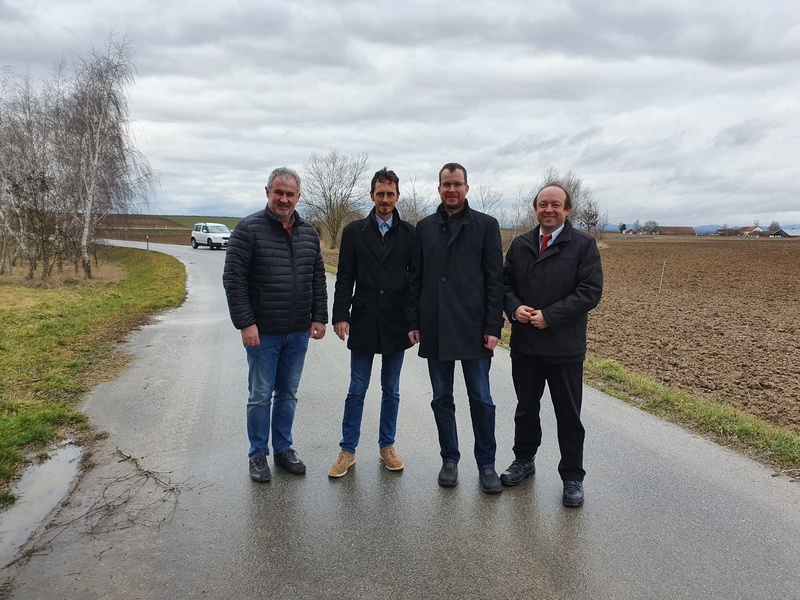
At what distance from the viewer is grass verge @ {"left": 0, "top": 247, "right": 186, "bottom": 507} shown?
14.8 ft

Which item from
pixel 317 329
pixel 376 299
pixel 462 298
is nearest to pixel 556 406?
pixel 462 298

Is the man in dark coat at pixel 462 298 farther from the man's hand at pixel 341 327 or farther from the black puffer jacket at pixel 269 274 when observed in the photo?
the black puffer jacket at pixel 269 274

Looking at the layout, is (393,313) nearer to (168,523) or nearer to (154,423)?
(168,523)

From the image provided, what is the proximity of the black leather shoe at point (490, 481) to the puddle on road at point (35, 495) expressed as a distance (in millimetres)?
2711

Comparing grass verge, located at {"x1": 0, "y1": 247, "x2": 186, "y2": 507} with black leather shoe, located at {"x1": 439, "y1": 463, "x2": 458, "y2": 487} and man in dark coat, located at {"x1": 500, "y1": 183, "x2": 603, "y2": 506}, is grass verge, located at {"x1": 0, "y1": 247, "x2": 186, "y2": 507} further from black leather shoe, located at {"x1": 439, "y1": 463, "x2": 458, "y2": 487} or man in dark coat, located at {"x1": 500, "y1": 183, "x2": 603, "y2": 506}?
man in dark coat, located at {"x1": 500, "y1": 183, "x2": 603, "y2": 506}

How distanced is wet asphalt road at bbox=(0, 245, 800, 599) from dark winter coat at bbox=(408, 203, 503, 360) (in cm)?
100

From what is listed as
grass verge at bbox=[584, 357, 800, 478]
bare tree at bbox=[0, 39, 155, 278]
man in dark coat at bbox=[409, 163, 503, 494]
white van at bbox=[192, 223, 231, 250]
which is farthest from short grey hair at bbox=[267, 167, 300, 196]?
white van at bbox=[192, 223, 231, 250]

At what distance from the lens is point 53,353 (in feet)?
24.3

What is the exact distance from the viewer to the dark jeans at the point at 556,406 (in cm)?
360

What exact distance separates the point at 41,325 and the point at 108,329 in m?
1.23

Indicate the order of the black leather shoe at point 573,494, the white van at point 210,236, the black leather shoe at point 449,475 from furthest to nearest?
the white van at point 210,236
the black leather shoe at point 449,475
the black leather shoe at point 573,494

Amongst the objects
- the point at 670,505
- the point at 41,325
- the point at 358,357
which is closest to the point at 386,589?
the point at 358,357

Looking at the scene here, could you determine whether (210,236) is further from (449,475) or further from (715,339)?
(449,475)

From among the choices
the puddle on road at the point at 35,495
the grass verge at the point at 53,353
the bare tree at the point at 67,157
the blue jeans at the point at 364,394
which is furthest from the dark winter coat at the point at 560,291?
the bare tree at the point at 67,157
